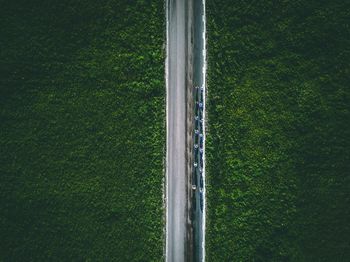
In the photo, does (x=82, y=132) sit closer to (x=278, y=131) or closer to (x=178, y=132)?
(x=178, y=132)

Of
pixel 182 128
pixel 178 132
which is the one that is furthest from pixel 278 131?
pixel 178 132

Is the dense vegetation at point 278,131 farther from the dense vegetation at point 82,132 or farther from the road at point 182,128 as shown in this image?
the dense vegetation at point 82,132

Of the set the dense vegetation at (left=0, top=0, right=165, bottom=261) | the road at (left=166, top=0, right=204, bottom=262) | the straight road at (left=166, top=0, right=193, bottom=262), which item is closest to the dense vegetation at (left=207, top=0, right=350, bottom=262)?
the road at (left=166, top=0, right=204, bottom=262)

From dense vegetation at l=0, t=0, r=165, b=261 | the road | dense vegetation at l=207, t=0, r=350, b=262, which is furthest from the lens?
the road

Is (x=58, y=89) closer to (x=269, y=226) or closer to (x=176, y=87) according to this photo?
(x=176, y=87)

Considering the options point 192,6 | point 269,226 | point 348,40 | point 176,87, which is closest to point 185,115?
point 176,87

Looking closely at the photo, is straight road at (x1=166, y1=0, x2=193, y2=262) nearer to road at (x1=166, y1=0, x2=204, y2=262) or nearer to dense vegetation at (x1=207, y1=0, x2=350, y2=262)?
road at (x1=166, y1=0, x2=204, y2=262)
